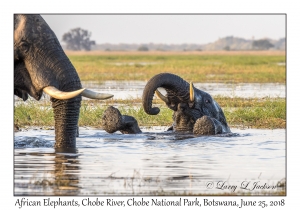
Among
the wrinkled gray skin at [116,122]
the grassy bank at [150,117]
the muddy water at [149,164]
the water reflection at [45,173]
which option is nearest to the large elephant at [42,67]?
the water reflection at [45,173]

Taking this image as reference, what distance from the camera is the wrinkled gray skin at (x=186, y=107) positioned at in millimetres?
12195

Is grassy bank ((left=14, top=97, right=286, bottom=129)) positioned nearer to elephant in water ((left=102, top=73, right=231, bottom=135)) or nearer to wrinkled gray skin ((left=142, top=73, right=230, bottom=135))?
elephant in water ((left=102, top=73, right=231, bottom=135))

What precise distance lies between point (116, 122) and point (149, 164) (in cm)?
274

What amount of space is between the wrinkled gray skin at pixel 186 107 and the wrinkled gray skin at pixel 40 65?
100 inches

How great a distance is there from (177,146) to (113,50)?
223 feet

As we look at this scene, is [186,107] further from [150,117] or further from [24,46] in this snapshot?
[24,46]

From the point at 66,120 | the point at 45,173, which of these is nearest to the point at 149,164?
the point at 66,120

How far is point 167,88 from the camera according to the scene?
41.1ft

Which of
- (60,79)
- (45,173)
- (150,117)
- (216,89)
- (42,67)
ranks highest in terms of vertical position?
(42,67)

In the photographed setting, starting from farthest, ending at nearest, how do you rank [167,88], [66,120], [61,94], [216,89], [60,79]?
[216,89], [167,88], [66,120], [60,79], [61,94]

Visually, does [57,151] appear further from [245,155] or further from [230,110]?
[230,110]

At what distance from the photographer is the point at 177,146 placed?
11.6 m

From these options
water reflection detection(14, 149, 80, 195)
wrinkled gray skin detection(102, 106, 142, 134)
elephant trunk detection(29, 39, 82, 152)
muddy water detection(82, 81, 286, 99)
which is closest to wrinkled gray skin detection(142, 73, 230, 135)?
wrinkled gray skin detection(102, 106, 142, 134)

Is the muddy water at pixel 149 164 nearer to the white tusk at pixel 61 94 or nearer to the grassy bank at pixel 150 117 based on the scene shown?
the white tusk at pixel 61 94
